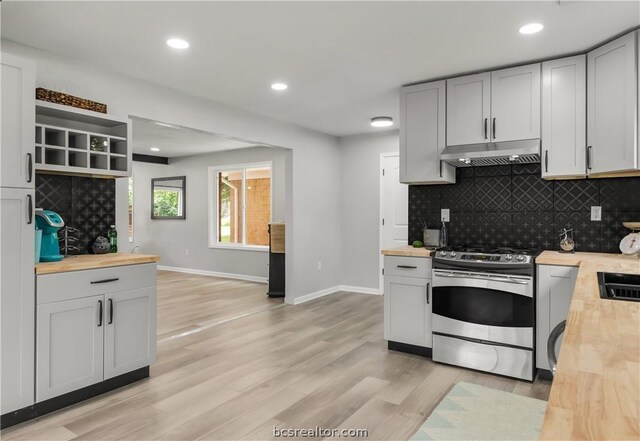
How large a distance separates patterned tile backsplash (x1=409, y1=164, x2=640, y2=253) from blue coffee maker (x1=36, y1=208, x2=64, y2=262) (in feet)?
10.0

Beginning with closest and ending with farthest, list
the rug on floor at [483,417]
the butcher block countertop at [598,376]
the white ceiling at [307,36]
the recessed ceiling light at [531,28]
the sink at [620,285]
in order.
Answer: the butcher block countertop at [598,376] < the sink at [620,285] < the rug on floor at [483,417] < the white ceiling at [307,36] < the recessed ceiling light at [531,28]

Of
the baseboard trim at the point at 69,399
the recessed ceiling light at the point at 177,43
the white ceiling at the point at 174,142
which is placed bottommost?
the baseboard trim at the point at 69,399

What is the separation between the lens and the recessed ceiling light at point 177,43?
2.80m

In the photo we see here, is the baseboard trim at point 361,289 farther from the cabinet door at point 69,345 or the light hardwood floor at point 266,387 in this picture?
the cabinet door at point 69,345

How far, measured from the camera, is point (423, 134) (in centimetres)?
369

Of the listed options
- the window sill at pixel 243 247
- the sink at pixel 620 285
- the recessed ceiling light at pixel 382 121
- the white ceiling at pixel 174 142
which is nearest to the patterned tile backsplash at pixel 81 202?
the white ceiling at pixel 174 142

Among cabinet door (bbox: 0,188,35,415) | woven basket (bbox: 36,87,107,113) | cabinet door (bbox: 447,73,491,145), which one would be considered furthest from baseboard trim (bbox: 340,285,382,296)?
cabinet door (bbox: 0,188,35,415)

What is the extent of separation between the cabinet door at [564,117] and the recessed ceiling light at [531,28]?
597 millimetres

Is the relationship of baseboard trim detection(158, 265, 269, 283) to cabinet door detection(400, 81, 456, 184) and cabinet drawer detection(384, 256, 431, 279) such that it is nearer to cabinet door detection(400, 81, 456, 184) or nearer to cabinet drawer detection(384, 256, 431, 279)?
cabinet drawer detection(384, 256, 431, 279)

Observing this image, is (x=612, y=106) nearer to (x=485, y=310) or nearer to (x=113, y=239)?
(x=485, y=310)

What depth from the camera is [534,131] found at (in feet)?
10.5

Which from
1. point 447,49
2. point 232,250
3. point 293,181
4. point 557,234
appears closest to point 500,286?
point 557,234

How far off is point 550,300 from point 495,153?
1.17 metres

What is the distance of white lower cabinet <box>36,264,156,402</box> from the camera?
2430mm
